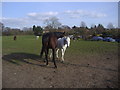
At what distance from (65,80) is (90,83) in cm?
107

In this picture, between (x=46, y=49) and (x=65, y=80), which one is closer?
(x=65, y=80)

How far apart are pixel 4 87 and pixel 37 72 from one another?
7.05 feet

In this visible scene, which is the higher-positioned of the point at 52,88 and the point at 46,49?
the point at 46,49

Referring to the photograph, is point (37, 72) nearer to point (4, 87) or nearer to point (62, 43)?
point (4, 87)

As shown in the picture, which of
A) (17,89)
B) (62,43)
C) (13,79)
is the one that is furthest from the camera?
(62,43)

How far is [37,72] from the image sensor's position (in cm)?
729

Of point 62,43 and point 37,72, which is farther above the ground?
point 62,43

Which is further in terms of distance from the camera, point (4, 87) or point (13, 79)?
point (13, 79)

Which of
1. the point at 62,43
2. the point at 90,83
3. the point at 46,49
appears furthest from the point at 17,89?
the point at 62,43

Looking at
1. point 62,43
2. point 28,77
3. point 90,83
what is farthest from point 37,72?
point 62,43

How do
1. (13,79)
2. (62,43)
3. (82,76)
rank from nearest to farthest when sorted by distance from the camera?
(13,79)
(82,76)
(62,43)

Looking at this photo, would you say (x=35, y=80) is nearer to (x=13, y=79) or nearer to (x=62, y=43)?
(x=13, y=79)

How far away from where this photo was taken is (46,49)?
27.8 ft

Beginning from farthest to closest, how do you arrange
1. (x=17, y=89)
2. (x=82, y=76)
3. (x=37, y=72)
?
(x=37, y=72) → (x=82, y=76) → (x=17, y=89)
